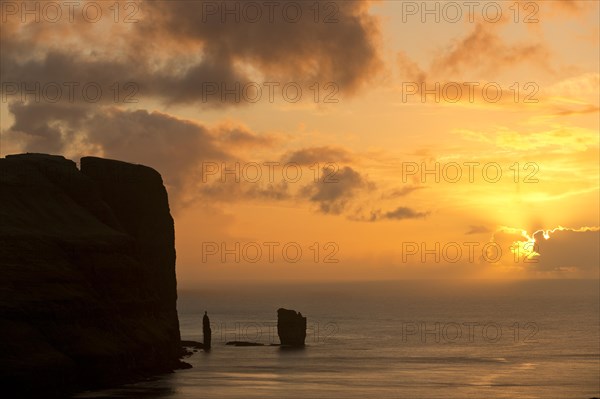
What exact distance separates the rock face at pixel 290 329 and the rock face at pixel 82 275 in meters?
31.9

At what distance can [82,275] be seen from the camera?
4429 inches

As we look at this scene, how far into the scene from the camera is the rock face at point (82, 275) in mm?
100312

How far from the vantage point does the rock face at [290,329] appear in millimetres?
175375

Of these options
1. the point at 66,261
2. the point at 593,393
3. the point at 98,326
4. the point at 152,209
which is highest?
the point at 152,209

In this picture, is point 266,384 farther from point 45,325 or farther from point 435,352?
point 435,352

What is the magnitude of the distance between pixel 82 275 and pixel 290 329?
69654 mm

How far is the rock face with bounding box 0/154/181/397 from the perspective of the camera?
100 metres

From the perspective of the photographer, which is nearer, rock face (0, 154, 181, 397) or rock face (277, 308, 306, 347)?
rock face (0, 154, 181, 397)

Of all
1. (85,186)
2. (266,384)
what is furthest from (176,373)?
(85,186)

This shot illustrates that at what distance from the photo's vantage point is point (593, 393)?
108438 millimetres

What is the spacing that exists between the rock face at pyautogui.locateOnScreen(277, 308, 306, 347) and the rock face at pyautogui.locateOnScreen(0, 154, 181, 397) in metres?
31.9

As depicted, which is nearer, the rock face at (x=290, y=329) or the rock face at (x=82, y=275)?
the rock face at (x=82, y=275)

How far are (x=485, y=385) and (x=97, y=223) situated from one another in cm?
5473

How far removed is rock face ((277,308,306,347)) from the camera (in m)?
175
